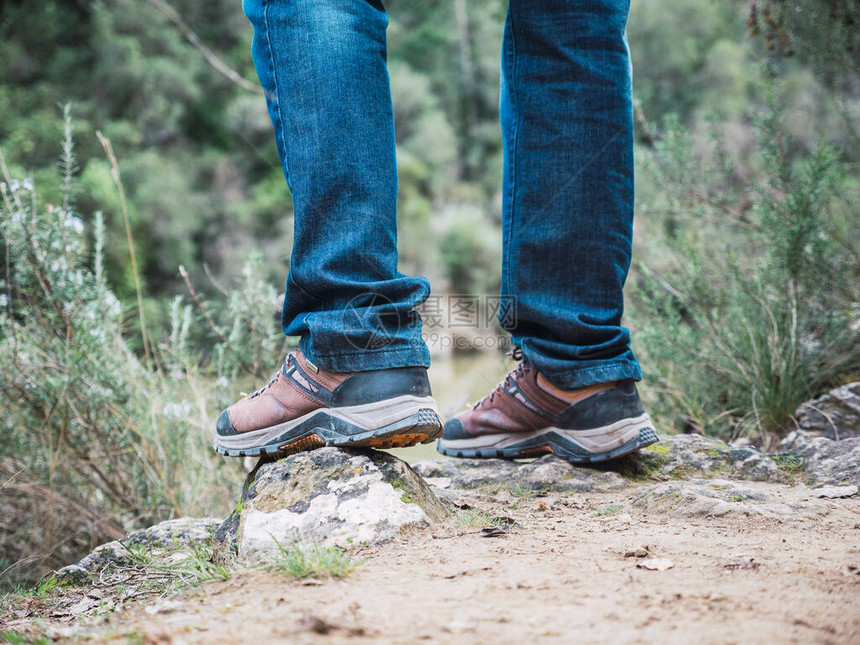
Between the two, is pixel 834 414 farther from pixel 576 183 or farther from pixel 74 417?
pixel 74 417

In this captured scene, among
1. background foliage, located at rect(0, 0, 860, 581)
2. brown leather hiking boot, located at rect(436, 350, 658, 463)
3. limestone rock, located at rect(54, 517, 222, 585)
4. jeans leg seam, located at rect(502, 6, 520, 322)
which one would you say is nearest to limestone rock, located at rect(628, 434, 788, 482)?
brown leather hiking boot, located at rect(436, 350, 658, 463)

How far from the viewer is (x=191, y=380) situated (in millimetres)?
2152

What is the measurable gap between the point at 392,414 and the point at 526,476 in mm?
477

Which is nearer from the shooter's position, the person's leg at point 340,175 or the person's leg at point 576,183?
the person's leg at point 340,175

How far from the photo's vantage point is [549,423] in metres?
1.54

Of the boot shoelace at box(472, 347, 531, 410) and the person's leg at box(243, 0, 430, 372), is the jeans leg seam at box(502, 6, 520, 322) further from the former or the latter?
the person's leg at box(243, 0, 430, 372)

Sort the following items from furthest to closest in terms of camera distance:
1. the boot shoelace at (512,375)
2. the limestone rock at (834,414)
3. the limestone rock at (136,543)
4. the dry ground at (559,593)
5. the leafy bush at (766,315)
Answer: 1. the leafy bush at (766,315)
2. the limestone rock at (834,414)
3. the boot shoelace at (512,375)
4. the limestone rock at (136,543)
5. the dry ground at (559,593)

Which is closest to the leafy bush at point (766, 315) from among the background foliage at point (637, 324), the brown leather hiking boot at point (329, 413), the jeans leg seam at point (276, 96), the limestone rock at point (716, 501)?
the background foliage at point (637, 324)

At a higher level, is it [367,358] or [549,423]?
[367,358]

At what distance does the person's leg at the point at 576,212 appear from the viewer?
143cm

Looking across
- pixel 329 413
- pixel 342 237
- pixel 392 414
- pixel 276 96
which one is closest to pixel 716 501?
pixel 392 414

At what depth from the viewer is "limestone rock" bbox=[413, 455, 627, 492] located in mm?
1458

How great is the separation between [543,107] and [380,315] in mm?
646

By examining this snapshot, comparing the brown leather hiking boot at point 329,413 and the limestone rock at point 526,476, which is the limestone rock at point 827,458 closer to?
the limestone rock at point 526,476
